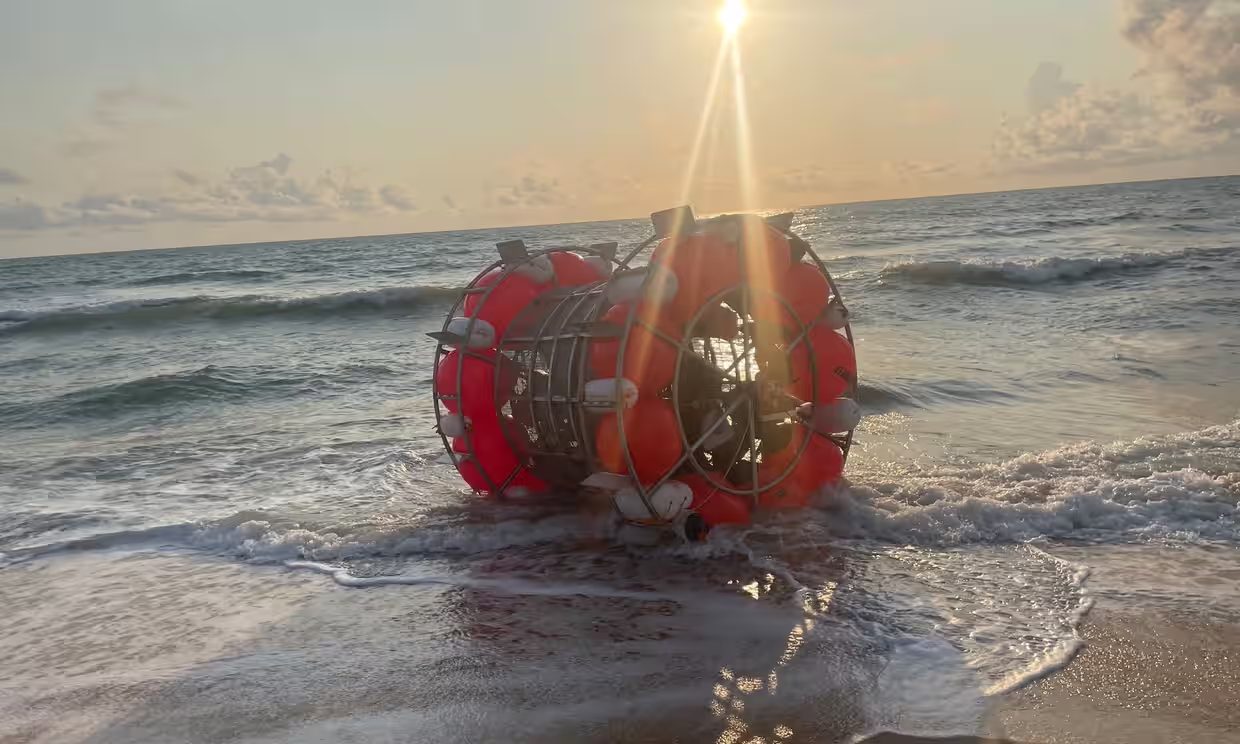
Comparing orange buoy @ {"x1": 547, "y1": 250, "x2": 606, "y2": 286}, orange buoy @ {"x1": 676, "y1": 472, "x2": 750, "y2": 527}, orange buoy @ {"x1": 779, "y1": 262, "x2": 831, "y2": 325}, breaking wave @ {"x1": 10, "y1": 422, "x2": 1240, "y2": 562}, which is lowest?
breaking wave @ {"x1": 10, "y1": 422, "x2": 1240, "y2": 562}

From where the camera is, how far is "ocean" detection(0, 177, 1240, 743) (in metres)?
4.11

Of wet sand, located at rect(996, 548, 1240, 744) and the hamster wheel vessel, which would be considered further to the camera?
the hamster wheel vessel

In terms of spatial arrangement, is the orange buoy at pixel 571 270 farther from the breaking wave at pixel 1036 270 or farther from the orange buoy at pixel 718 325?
the breaking wave at pixel 1036 270

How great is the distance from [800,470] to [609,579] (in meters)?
1.72

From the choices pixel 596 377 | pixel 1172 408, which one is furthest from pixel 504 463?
pixel 1172 408

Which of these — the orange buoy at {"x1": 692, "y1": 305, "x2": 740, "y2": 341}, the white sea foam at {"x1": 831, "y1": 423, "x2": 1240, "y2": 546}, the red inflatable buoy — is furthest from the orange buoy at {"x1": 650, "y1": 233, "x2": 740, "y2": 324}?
the white sea foam at {"x1": 831, "y1": 423, "x2": 1240, "y2": 546}

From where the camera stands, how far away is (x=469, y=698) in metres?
4.30

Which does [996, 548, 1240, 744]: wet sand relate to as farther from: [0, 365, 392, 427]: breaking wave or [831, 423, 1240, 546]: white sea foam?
[0, 365, 392, 427]: breaking wave

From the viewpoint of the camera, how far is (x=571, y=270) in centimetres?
764

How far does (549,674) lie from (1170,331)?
13845 millimetres

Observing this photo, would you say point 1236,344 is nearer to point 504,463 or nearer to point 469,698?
point 504,463

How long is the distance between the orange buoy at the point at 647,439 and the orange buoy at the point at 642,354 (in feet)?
0.40

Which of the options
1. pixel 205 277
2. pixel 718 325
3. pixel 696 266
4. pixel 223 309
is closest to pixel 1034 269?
pixel 718 325

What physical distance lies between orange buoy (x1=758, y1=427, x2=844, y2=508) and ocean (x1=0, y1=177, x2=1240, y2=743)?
18 centimetres
